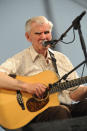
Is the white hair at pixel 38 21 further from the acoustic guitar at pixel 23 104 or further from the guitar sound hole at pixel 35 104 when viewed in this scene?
the guitar sound hole at pixel 35 104

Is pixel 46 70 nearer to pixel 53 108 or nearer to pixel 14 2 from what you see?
pixel 53 108

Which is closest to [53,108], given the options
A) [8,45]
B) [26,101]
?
[26,101]

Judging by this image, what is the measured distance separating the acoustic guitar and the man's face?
34 cm

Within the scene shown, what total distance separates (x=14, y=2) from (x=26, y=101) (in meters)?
1.32

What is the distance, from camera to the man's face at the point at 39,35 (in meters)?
1.86

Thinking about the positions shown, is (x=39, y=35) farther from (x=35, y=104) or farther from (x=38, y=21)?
(x=35, y=104)

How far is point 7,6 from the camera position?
2.58m

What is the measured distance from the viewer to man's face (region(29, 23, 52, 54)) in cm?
186

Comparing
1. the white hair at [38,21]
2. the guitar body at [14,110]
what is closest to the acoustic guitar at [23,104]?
the guitar body at [14,110]

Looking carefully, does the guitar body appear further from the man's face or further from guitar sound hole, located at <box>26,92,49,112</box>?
the man's face

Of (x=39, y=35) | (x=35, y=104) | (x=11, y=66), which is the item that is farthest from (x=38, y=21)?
(x=35, y=104)

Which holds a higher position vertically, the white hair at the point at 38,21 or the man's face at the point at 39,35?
the white hair at the point at 38,21

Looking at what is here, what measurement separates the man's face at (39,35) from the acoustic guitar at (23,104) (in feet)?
1.12

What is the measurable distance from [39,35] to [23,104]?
21.6 inches
